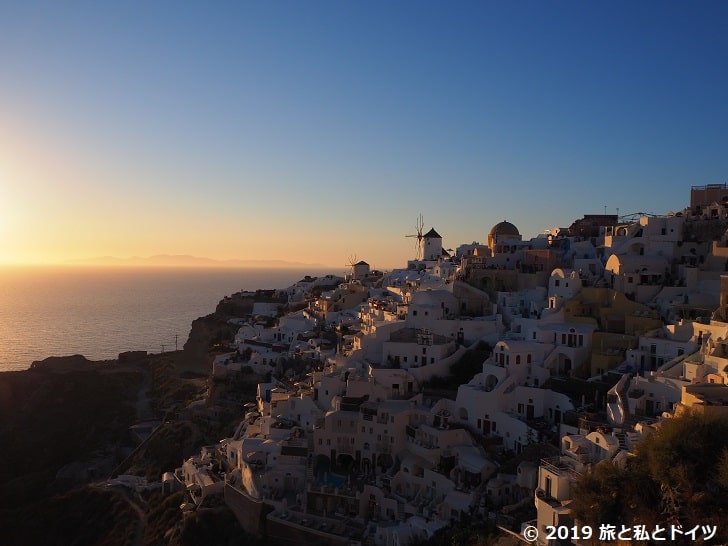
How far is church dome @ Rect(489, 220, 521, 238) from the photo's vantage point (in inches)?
1540

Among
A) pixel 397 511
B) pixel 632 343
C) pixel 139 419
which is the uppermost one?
pixel 632 343

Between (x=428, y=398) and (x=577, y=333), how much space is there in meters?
6.44

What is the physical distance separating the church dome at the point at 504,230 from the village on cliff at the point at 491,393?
4723 mm

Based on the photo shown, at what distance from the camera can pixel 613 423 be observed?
19.5 meters

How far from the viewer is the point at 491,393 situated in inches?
891

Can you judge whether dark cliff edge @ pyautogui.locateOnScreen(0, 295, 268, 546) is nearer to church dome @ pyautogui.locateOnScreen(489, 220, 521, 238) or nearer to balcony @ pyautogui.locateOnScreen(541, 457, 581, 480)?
balcony @ pyautogui.locateOnScreen(541, 457, 581, 480)

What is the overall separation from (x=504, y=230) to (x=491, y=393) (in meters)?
Answer: 18.6

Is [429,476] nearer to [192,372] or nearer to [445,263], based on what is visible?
[445,263]

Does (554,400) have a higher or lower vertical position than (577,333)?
lower

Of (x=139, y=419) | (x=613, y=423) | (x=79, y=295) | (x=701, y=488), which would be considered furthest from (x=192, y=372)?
(x=79, y=295)

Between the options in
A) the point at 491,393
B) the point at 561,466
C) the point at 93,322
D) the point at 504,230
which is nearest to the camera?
the point at 561,466

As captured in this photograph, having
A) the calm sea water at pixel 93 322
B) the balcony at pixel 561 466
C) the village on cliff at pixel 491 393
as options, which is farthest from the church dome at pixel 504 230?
the calm sea water at pixel 93 322

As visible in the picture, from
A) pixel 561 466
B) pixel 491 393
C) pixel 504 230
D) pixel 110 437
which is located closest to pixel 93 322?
pixel 110 437

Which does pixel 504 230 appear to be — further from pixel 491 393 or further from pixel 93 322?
pixel 93 322
